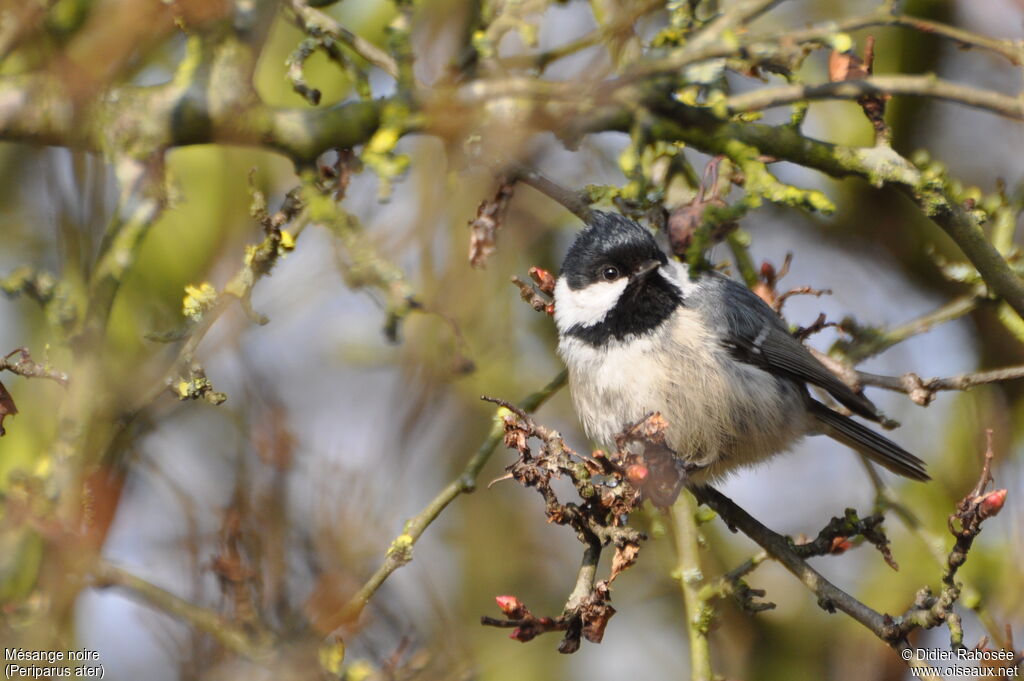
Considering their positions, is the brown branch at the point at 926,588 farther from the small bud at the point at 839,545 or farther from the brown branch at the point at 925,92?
the brown branch at the point at 925,92

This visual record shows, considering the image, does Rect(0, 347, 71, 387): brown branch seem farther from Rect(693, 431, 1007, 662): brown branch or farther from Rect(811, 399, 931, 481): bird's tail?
Rect(811, 399, 931, 481): bird's tail

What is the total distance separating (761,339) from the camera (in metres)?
3.25

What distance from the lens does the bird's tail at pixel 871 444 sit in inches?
130

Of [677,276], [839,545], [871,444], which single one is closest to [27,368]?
[677,276]

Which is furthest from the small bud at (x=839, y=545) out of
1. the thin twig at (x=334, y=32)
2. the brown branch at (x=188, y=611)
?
the thin twig at (x=334, y=32)

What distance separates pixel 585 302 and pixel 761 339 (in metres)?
0.64

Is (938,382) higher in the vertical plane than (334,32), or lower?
lower

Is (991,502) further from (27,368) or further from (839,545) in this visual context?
(27,368)

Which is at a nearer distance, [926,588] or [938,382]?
[926,588]

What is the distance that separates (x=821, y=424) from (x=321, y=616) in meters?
2.02

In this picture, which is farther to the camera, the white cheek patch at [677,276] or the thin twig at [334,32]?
the white cheek patch at [677,276]

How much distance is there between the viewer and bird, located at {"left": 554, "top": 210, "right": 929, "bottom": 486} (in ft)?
9.84

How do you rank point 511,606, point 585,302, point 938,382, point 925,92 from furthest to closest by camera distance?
1. point 585,302
2. point 938,382
3. point 925,92
4. point 511,606

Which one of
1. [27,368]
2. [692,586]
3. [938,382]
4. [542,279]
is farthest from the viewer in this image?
[542,279]
